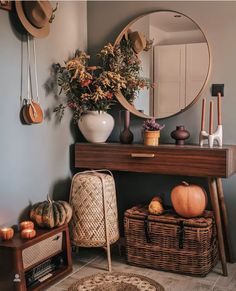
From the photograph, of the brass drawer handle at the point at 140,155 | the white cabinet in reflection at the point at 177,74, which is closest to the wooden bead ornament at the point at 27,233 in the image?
the brass drawer handle at the point at 140,155

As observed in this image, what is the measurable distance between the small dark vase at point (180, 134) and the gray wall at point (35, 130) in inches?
32.4

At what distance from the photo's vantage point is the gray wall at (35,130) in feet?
9.22

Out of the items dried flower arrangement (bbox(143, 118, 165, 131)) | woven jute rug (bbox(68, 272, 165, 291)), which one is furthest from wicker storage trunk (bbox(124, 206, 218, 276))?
dried flower arrangement (bbox(143, 118, 165, 131))

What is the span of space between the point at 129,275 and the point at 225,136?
1.20 metres

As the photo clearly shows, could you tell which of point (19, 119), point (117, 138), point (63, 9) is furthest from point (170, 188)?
point (63, 9)

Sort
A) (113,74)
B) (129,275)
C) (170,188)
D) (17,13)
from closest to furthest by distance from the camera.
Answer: (17,13), (129,275), (113,74), (170,188)

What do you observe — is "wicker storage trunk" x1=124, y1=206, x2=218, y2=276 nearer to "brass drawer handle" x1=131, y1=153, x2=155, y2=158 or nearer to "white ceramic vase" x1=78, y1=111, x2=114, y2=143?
"brass drawer handle" x1=131, y1=153, x2=155, y2=158

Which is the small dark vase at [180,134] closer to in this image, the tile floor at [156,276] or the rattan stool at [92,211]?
the rattan stool at [92,211]

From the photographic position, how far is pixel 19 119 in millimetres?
2920

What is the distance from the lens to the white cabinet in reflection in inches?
129

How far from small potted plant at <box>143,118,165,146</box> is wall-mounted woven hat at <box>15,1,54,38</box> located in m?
0.97

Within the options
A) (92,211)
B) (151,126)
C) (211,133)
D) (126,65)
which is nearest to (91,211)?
(92,211)

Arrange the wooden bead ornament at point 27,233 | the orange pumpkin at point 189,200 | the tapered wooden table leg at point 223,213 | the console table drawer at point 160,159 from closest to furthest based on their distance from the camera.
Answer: the wooden bead ornament at point 27,233 → the console table drawer at point 160,159 → the orange pumpkin at point 189,200 → the tapered wooden table leg at point 223,213

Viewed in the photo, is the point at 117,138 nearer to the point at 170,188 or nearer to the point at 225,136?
the point at 170,188
